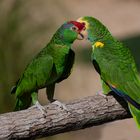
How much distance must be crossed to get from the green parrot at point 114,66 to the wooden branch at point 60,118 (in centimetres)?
12

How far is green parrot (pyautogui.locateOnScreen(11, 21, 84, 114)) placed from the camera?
317cm

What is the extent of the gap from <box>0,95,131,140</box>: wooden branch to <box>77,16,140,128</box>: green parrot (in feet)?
0.38

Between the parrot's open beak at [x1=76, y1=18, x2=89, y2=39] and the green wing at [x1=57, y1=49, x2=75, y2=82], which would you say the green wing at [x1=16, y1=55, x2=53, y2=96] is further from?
the parrot's open beak at [x1=76, y1=18, x2=89, y2=39]

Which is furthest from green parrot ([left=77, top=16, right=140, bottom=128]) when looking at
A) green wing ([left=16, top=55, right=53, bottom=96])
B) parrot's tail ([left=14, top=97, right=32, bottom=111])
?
parrot's tail ([left=14, top=97, right=32, bottom=111])

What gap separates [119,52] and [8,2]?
210cm

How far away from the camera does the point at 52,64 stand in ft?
10.4

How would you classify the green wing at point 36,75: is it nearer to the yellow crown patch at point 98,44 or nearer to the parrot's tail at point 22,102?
the parrot's tail at point 22,102

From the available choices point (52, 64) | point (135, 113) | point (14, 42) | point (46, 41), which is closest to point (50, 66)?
point (52, 64)

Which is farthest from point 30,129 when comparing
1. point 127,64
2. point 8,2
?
point 8,2

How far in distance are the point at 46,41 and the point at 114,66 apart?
6.31 feet

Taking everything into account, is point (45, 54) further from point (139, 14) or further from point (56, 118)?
point (139, 14)

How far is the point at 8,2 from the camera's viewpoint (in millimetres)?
5121

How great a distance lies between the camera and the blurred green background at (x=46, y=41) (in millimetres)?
4242

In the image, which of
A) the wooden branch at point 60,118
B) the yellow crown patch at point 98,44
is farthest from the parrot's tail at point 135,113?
the yellow crown patch at point 98,44
